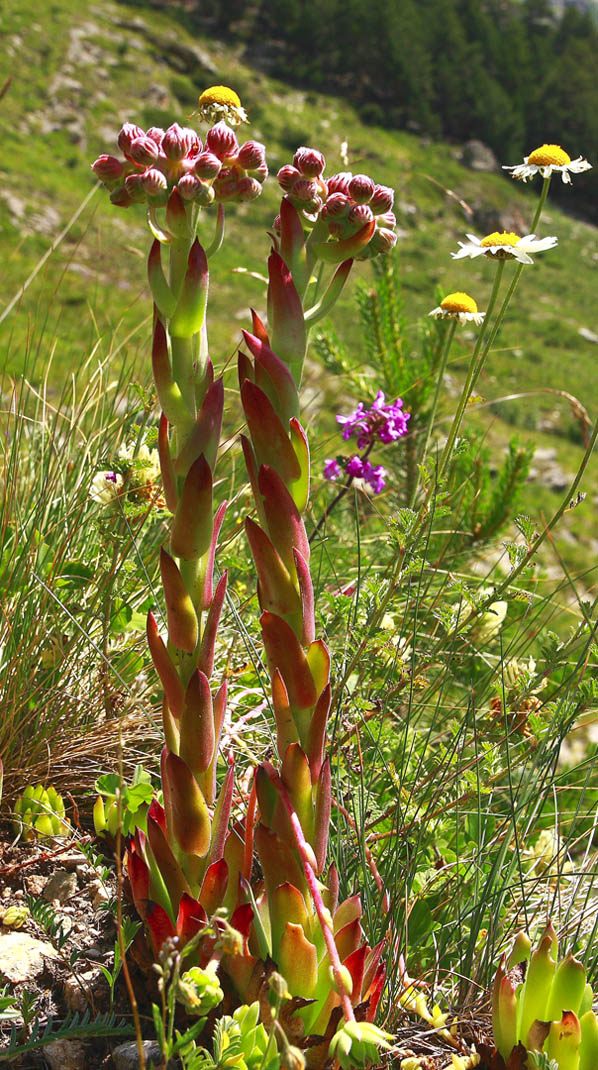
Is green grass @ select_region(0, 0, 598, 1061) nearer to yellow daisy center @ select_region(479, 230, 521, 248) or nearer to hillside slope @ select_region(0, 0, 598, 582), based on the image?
yellow daisy center @ select_region(479, 230, 521, 248)

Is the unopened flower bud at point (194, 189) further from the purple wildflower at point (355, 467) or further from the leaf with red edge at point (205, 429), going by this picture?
the purple wildflower at point (355, 467)

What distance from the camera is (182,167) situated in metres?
0.91

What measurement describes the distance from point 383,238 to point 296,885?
79cm

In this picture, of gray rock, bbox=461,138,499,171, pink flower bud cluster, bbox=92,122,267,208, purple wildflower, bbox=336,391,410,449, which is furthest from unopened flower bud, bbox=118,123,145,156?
gray rock, bbox=461,138,499,171

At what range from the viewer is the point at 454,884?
1.45 m

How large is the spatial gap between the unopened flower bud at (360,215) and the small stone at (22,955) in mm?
1081

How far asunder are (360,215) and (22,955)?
1103mm

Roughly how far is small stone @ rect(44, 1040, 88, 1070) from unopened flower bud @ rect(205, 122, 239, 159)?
44.0 inches

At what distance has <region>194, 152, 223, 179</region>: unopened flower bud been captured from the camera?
2.91 ft

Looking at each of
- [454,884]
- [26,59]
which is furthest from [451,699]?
[26,59]

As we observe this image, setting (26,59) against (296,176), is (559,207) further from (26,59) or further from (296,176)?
(296,176)

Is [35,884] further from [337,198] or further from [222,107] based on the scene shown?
[222,107]

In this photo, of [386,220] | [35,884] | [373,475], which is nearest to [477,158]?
[373,475]

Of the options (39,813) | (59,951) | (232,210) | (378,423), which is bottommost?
(59,951)
